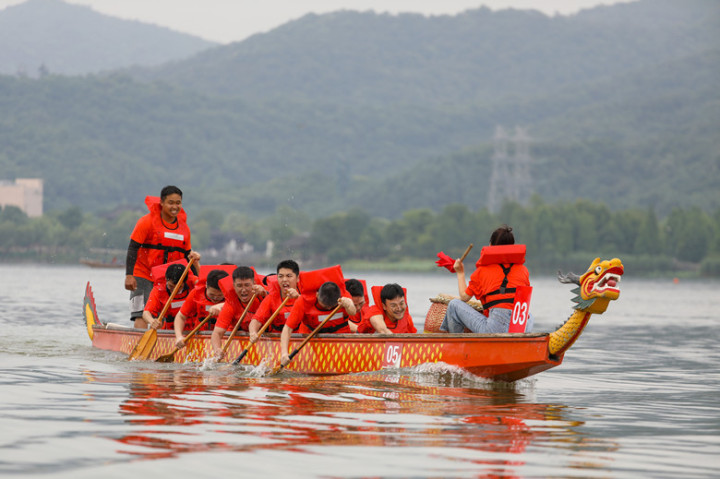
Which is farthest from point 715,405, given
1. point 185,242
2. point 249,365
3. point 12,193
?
point 12,193

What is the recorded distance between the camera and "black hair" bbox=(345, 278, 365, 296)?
13.4 meters

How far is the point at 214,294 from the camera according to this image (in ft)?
49.9

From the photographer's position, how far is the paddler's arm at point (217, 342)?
1447 cm

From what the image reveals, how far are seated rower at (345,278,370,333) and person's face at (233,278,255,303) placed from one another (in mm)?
1506

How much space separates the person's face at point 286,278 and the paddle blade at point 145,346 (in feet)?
9.61

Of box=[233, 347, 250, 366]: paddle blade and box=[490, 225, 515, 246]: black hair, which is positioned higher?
box=[490, 225, 515, 246]: black hair

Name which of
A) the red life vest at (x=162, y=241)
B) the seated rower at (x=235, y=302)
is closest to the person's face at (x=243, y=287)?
the seated rower at (x=235, y=302)

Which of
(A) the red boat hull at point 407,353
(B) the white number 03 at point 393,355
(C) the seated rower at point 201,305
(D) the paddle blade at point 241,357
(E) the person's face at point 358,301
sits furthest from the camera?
(C) the seated rower at point 201,305

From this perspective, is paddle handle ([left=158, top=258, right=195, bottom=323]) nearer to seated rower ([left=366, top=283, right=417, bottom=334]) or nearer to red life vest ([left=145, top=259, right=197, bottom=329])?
red life vest ([left=145, top=259, right=197, bottom=329])

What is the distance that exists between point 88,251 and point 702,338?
105m

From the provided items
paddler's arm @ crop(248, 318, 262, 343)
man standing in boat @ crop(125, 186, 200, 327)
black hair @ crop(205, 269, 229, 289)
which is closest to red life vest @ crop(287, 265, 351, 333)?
paddler's arm @ crop(248, 318, 262, 343)

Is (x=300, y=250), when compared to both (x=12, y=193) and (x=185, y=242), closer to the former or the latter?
(x=12, y=193)

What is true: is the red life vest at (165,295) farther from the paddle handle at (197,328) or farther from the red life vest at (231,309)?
the red life vest at (231,309)

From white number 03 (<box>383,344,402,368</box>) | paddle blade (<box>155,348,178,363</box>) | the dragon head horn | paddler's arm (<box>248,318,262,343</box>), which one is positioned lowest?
paddle blade (<box>155,348,178,363</box>)
